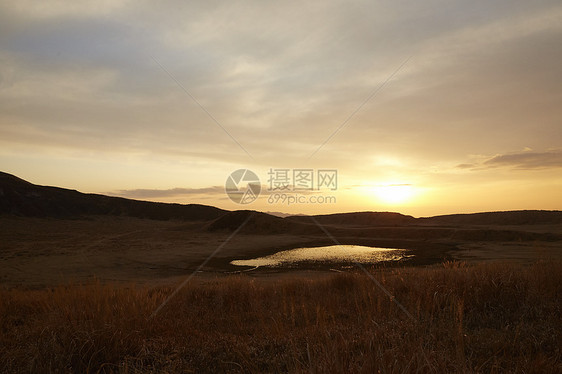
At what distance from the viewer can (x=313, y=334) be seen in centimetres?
434

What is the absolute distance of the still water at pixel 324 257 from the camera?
20.2m

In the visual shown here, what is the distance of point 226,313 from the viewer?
23.0 feet

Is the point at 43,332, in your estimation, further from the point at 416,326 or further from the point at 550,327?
the point at 550,327

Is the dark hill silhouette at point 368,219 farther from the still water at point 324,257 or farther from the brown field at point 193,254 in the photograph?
the still water at point 324,257

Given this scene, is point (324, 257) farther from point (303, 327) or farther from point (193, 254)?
A: point (303, 327)

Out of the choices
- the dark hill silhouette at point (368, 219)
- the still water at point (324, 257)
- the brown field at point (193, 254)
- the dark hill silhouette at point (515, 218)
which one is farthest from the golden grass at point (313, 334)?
the dark hill silhouette at point (368, 219)

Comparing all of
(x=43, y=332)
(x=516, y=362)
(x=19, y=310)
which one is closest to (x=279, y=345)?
(x=516, y=362)

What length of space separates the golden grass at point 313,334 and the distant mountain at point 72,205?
76997mm

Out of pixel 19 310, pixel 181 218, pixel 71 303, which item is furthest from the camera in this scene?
pixel 181 218

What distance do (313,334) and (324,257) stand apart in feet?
58.6

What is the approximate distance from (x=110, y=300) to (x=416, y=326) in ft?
15.4

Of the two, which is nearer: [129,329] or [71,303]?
[129,329]

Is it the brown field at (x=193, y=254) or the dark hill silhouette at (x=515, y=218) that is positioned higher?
the dark hill silhouette at (x=515, y=218)

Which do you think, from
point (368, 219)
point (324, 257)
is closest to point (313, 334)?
point (324, 257)
